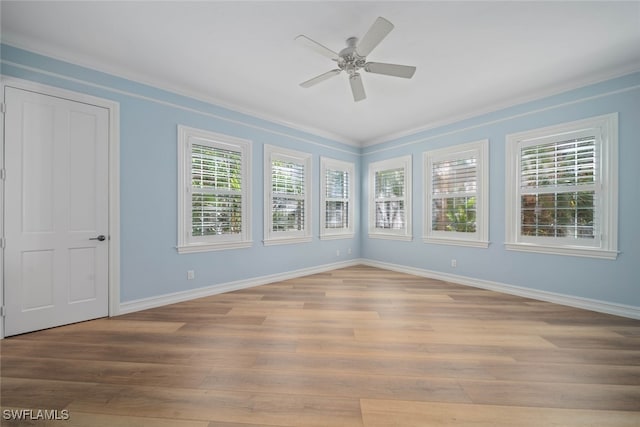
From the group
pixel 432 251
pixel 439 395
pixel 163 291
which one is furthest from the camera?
pixel 432 251

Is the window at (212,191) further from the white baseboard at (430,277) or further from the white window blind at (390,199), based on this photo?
the white window blind at (390,199)

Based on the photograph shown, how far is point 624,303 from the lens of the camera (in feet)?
9.41

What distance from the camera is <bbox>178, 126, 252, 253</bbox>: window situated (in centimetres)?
338

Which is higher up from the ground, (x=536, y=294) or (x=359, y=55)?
(x=359, y=55)

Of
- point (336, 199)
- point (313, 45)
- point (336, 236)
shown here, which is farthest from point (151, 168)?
point (336, 236)

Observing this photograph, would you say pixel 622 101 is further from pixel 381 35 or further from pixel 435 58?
pixel 381 35

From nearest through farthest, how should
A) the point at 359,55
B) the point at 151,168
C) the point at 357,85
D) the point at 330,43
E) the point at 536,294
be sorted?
the point at 359,55
the point at 330,43
the point at 357,85
the point at 151,168
the point at 536,294

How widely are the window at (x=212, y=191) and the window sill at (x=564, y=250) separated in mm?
3922

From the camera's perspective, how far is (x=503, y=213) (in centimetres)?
377

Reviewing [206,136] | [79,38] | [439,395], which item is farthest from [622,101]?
[79,38]

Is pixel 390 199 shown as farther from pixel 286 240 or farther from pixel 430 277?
pixel 286 240

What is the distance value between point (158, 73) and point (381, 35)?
256cm

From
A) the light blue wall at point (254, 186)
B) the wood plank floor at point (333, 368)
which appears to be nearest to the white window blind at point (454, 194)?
the light blue wall at point (254, 186)

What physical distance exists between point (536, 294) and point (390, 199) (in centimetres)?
274
